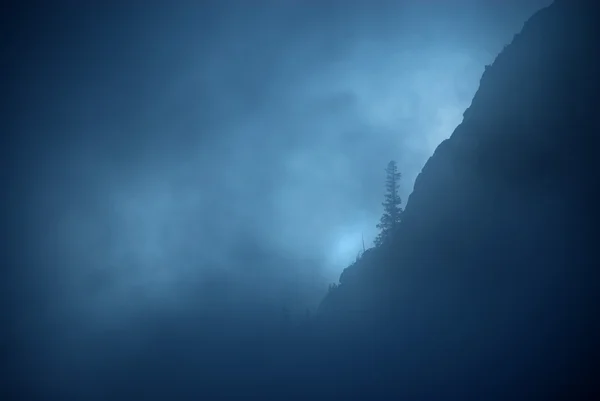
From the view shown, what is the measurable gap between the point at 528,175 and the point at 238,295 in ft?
441

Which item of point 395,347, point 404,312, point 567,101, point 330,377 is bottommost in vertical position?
point 330,377

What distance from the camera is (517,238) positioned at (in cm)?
3142

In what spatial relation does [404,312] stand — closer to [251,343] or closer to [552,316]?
[552,316]

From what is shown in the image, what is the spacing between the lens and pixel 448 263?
37000 millimetres

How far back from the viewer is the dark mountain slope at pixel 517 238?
24.7 metres

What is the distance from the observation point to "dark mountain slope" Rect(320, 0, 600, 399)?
24.7 m

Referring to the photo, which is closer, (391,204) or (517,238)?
(517,238)

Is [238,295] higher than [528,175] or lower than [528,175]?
higher

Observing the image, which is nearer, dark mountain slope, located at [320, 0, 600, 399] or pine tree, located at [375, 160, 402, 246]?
dark mountain slope, located at [320, 0, 600, 399]

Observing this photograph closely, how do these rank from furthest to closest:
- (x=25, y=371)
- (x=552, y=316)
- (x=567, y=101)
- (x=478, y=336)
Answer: (x=25, y=371) → (x=567, y=101) → (x=478, y=336) → (x=552, y=316)

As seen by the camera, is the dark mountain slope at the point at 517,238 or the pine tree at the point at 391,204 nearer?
the dark mountain slope at the point at 517,238

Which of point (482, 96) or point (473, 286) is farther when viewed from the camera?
point (482, 96)

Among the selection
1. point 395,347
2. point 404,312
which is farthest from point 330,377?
point 404,312

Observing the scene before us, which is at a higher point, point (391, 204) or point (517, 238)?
point (391, 204)
